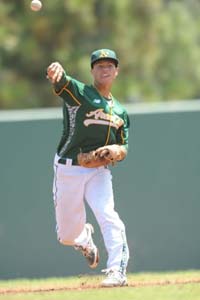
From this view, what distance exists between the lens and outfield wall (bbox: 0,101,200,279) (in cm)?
1266

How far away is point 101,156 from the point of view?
8.51 m

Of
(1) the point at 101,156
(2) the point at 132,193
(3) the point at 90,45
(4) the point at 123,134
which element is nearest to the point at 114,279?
(1) the point at 101,156

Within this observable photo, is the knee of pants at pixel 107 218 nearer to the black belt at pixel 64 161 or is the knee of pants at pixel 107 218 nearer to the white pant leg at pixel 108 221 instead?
the white pant leg at pixel 108 221

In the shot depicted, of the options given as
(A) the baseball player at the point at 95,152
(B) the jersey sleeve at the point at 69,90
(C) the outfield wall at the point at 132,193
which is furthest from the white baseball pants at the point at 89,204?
(C) the outfield wall at the point at 132,193

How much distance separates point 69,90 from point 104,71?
34 centimetres

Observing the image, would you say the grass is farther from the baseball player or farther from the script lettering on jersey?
the script lettering on jersey

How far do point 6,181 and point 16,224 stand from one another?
53cm

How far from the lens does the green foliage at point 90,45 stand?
850 inches

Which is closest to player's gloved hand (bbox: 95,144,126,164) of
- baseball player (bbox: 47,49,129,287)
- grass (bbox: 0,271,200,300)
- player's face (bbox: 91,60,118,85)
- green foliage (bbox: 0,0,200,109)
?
baseball player (bbox: 47,49,129,287)

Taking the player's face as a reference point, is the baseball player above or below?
below

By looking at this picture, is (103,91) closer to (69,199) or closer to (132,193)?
(69,199)

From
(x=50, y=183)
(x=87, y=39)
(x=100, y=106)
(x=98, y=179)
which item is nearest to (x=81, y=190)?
(x=98, y=179)

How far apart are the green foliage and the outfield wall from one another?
8210 mm

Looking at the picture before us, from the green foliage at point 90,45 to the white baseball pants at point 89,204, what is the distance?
12.0m
